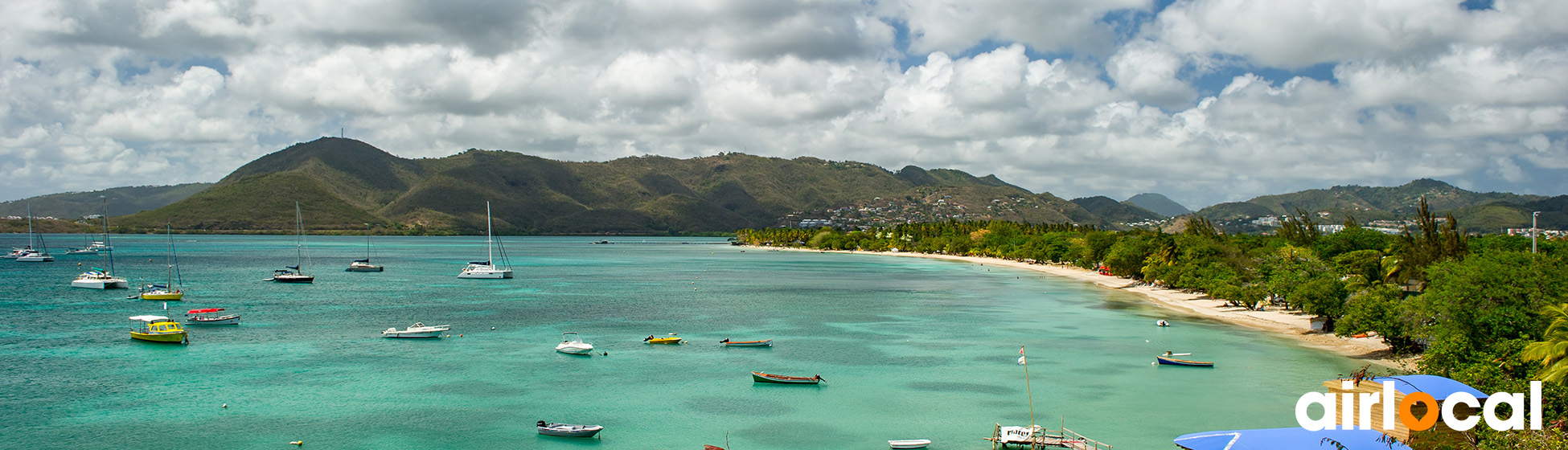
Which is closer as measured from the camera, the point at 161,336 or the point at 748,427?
the point at 748,427

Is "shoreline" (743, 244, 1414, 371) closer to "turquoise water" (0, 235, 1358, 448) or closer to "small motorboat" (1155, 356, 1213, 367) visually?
"turquoise water" (0, 235, 1358, 448)

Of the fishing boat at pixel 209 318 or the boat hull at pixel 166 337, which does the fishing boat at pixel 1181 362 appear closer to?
the boat hull at pixel 166 337

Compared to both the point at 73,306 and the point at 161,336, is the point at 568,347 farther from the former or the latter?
the point at 73,306

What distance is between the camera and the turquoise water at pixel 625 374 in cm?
3294

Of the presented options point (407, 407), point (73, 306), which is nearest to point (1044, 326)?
point (407, 407)

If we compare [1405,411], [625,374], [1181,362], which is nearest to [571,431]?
[625,374]

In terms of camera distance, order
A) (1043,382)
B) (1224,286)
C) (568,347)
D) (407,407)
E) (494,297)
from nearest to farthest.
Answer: (407,407)
(1043,382)
(568,347)
(1224,286)
(494,297)

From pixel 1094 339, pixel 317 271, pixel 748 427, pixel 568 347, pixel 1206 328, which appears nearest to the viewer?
pixel 748 427

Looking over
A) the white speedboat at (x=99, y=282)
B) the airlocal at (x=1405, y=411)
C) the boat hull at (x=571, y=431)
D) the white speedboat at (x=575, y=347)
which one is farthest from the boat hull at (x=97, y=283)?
the airlocal at (x=1405, y=411)

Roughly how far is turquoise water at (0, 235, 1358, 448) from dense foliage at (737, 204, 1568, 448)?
4.30 metres

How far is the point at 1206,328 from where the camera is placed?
2438 inches

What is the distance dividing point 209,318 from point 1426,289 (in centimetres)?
8006

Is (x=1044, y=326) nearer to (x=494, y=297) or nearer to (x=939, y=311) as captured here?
(x=939, y=311)

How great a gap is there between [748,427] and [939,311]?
150 feet
